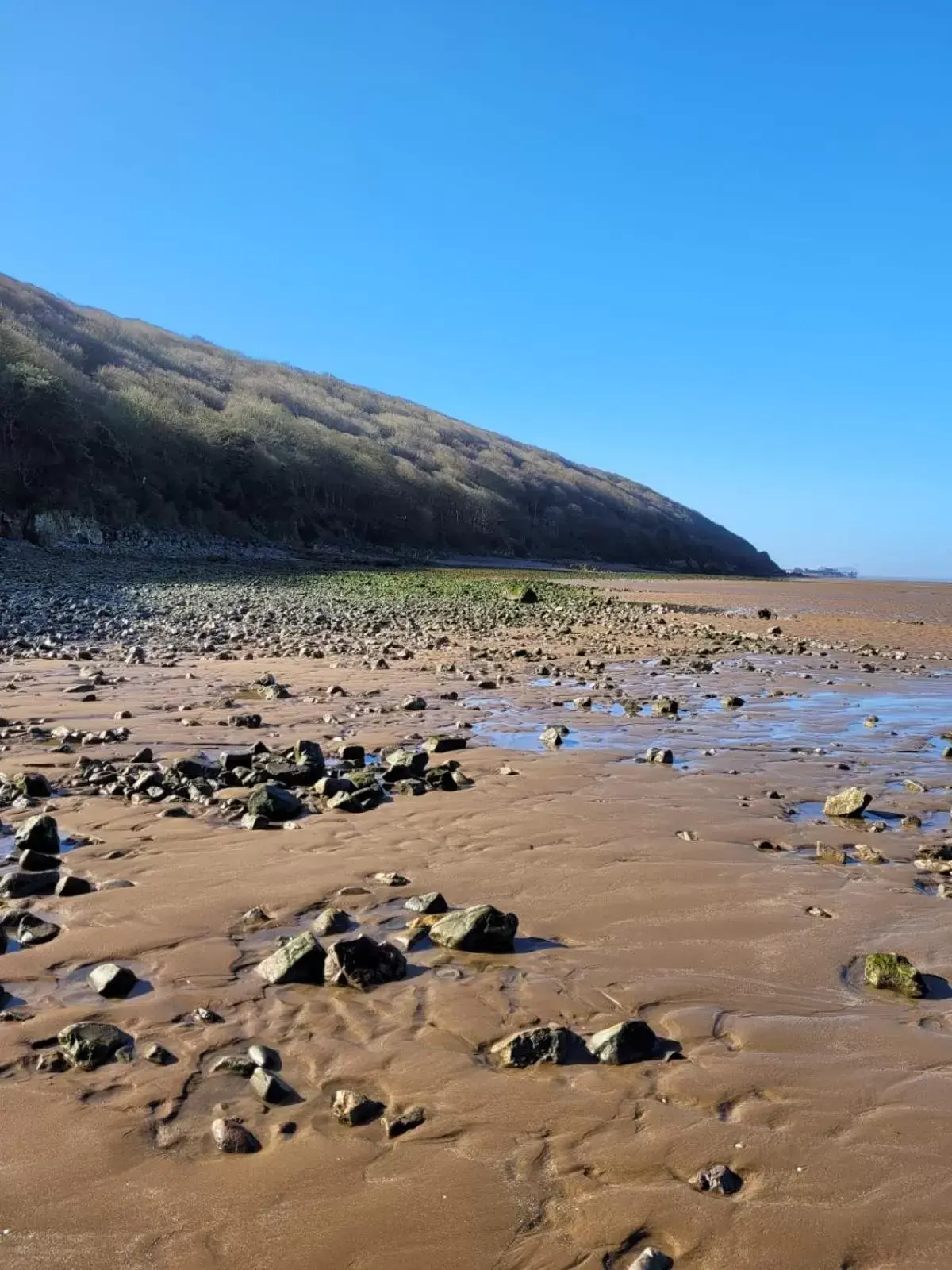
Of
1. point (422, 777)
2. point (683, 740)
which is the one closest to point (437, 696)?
point (683, 740)

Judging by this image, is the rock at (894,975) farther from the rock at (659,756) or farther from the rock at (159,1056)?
the rock at (659,756)

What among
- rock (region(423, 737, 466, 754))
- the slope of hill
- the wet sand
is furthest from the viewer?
the slope of hill

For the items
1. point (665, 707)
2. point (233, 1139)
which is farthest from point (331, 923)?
point (665, 707)

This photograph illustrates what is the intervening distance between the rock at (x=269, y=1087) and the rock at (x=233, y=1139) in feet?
0.56

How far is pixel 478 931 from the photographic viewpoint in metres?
3.98

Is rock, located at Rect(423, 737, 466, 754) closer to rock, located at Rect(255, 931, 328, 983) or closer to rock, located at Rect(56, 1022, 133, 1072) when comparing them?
rock, located at Rect(255, 931, 328, 983)

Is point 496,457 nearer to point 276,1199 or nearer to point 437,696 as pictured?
point 437,696

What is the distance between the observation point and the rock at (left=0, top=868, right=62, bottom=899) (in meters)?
4.41

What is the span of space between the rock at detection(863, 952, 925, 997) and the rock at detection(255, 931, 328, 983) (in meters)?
2.27

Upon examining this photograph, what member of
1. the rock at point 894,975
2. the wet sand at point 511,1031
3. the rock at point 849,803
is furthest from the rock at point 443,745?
the rock at point 894,975

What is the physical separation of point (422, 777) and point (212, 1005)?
3508 mm

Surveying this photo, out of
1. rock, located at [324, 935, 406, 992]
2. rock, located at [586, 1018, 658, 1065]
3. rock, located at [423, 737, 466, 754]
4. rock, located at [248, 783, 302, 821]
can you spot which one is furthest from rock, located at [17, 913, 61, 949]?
rock, located at [423, 737, 466, 754]

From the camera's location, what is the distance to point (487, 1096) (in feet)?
9.46

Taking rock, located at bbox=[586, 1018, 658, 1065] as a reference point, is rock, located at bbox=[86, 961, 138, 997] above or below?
below
